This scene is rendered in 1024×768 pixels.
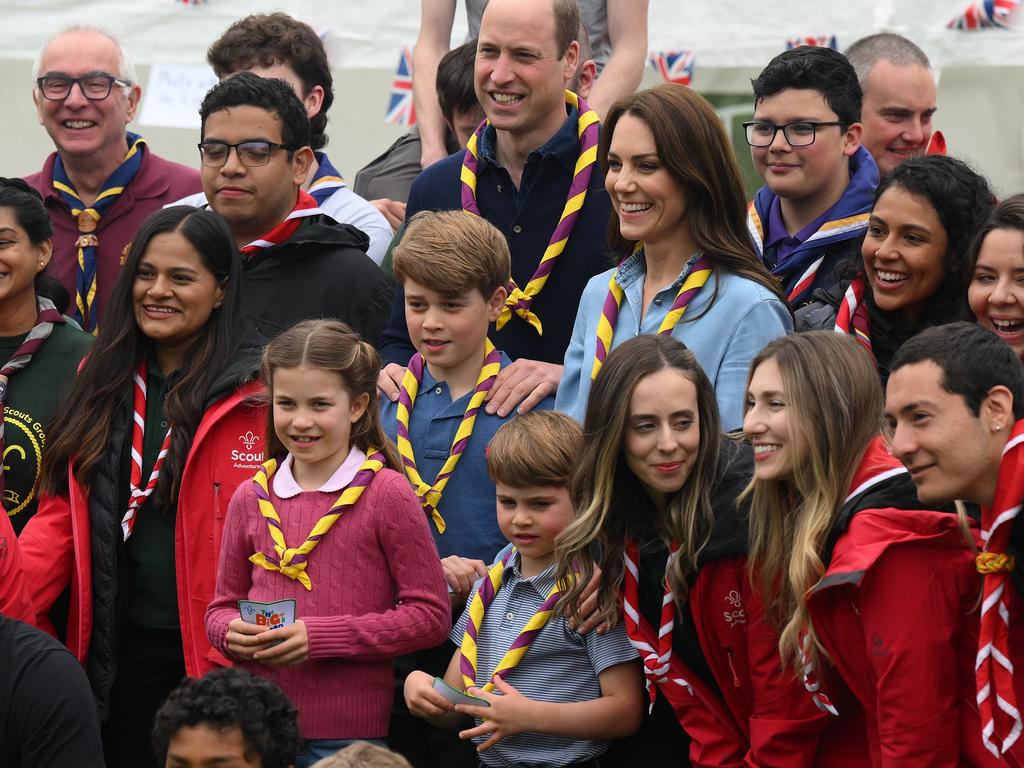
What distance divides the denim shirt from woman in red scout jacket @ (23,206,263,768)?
1.10 meters

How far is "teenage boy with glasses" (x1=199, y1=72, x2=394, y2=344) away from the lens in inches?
222

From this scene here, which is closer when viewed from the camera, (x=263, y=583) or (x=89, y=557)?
(x=263, y=583)

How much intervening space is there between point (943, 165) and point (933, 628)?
1643 millimetres

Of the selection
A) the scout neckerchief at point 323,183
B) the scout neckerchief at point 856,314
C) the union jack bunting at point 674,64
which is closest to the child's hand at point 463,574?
the scout neckerchief at point 856,314

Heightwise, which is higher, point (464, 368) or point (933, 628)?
point (464, 368)

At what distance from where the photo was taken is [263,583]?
4570 millimetres

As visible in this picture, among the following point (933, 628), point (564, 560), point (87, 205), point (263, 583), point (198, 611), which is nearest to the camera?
point (933, 628)

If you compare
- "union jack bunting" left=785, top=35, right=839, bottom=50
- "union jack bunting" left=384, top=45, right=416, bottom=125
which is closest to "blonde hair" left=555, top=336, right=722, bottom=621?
"union jack bunting" left=785, top=35, right=839, bottom=50

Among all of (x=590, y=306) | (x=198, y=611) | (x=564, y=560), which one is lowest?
(x=198, y=611)

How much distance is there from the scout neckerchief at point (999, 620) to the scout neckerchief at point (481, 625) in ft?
4.31

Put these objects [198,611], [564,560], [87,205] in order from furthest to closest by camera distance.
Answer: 1. [87,205]
2. [198,611]
3. [564,560]

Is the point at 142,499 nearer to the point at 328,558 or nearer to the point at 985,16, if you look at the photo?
the point at 328,558

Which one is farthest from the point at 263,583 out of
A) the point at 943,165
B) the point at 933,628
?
the point at 943,165

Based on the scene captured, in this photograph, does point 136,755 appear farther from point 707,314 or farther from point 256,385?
point 707,314
